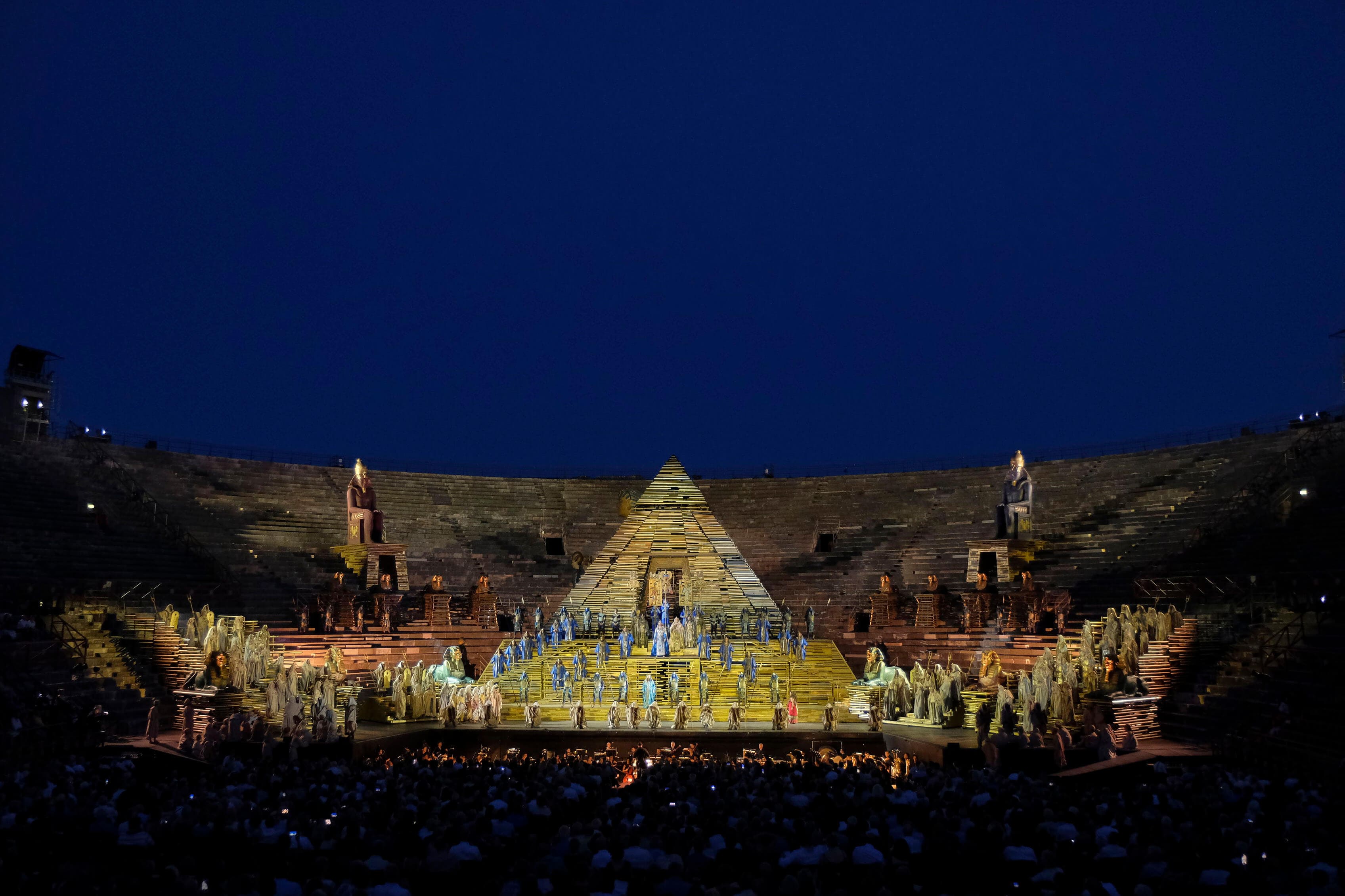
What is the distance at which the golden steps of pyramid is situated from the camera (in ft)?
85.7

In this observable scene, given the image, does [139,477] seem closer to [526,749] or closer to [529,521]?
[529,521]

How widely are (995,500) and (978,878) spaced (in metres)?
30.1

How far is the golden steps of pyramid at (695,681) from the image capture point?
26.1 metres

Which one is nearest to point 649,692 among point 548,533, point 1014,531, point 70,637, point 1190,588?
point 1014,531

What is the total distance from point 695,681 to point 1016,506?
10731mm

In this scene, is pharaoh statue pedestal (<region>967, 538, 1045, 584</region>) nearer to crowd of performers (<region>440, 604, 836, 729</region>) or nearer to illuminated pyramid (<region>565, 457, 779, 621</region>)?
crowd of performers (<region>440, 604, 836, 729</region>)

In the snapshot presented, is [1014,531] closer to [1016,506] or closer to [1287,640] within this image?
[1016,506]

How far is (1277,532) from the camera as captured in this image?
2748 centimetres

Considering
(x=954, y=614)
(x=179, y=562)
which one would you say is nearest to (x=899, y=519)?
(x=954, y=614)

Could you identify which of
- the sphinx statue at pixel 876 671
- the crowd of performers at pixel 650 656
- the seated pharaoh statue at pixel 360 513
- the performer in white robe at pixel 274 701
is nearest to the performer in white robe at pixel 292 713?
the performer in white robe at pixel 274 701

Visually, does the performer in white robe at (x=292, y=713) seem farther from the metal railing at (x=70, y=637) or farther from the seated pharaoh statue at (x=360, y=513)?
the seated pharaoh statue at (x=360, y=513)

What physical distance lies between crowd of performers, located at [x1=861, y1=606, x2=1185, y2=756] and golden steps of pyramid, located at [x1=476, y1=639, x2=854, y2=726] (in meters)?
1.92

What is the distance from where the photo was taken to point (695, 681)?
2747cm

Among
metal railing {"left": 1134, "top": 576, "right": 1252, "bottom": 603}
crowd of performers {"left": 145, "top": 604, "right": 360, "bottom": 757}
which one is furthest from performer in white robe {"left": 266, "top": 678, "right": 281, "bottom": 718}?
metal railing {"left": 1134, "top": 576, "right": 1252, "bottom": 603}
